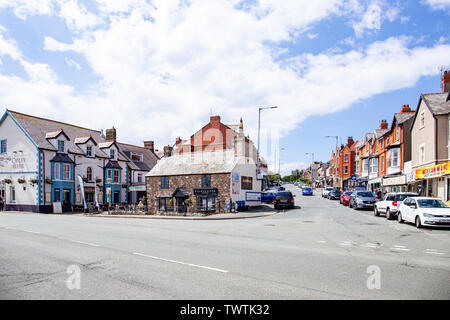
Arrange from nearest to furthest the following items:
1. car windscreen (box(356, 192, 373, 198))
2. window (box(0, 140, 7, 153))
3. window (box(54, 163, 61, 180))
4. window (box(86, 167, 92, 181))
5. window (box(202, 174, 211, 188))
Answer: car windscreen (box(356, 192, 373, 198)), window (box(202, 174, 211, 188)), window (box(54, 163, 61, 180)), window (box(0, 140, 7, 153)), window (box(86, 167, 92, 181))

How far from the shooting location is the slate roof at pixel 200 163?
32562 mm

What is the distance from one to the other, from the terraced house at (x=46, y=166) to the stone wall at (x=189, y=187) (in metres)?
4.58

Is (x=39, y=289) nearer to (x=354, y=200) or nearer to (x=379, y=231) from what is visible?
(x=379, y=231)

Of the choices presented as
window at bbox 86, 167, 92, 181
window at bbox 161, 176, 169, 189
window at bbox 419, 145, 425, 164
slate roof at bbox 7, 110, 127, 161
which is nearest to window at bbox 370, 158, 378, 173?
window at bbox 419, 145, 425, 164

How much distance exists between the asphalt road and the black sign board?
18.3 m

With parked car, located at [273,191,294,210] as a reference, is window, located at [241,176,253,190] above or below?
above

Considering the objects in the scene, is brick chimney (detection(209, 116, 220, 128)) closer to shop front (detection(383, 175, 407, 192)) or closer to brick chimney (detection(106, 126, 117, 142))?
brick chimney (detection(106, 126, 117, 142))

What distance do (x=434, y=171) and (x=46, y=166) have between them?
38.8 meters

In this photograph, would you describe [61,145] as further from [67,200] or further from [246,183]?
[246,183]

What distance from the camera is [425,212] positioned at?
16.2 m

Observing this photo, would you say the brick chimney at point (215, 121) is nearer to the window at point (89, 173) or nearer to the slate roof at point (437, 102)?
the window at point (89, 173)

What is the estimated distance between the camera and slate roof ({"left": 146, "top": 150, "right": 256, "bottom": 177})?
32562mm

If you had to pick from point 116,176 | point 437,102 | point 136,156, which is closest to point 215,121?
point 136,156
